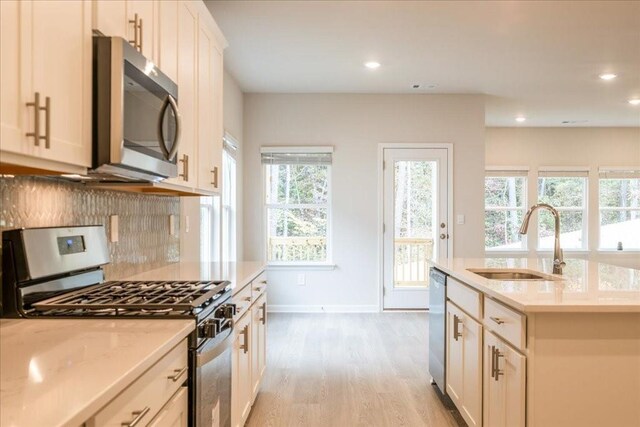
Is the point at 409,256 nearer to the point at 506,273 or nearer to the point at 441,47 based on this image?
the point at 441,47

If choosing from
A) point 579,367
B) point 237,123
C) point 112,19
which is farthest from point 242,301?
point 237,123

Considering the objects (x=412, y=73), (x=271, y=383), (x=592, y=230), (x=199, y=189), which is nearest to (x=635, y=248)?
(x=592, y=230)

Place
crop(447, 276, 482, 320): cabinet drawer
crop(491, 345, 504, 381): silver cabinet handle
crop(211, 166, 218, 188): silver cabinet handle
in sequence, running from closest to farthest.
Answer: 1. crop(491, 345, 504, 381): silver cabinet handle
2. crop(447, 276, 482, 320): cabinet drawer
3. crop(211, 166, 218, 188): silver cabinet handle

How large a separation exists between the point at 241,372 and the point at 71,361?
1365 mm

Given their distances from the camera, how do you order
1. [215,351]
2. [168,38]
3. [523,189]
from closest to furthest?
1. [215,351]
2. [168,38]
3. [523,189]

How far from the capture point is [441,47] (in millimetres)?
4066

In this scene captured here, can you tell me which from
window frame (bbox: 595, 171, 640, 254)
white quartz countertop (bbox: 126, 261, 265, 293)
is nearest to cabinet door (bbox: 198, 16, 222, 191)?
white quartz countertop (bbox: 126, 261, 265, 293)

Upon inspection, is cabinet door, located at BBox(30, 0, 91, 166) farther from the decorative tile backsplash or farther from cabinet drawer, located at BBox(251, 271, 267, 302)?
cabinet drawer, located at BBox(251, 271, 267, 302)

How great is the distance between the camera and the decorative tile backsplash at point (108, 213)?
1504mm

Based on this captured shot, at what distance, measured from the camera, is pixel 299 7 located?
326cm

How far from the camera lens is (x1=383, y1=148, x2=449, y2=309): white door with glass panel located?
5.66 meters

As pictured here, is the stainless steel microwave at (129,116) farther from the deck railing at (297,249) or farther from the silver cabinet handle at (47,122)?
the deck railing at (297,249)

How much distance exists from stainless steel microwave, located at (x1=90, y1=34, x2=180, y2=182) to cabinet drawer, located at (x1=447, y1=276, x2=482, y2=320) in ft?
5.08

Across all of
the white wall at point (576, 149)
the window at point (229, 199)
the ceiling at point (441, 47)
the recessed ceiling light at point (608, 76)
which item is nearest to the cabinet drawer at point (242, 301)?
the ceiling at point (441, 47)
